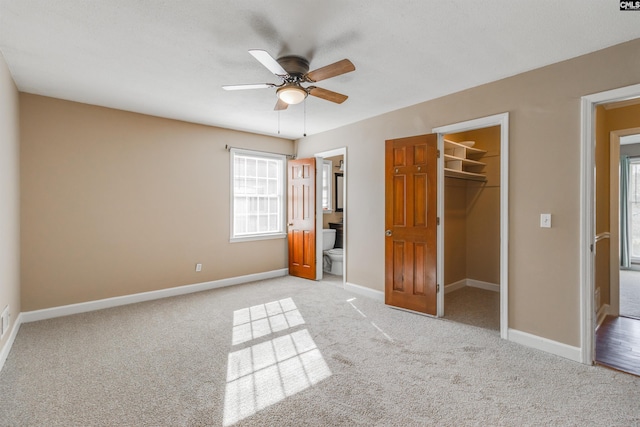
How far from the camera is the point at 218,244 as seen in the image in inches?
194

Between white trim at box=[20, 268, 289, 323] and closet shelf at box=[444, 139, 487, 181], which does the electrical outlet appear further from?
closet shelf at box=[444, 139, 487, 181]

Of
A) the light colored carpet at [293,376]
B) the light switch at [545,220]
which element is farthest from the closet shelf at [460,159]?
the light colored carpet at [293,376]

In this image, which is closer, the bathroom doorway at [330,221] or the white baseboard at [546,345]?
the white baseboard at [546,345]

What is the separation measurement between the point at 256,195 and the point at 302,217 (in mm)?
891

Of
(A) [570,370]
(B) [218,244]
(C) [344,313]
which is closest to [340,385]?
(C) [344,313]

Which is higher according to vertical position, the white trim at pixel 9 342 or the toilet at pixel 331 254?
the toilet at pixel 331 254

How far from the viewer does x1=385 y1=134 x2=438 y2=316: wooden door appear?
357 cm

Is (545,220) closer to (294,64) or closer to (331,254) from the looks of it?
(294,64)

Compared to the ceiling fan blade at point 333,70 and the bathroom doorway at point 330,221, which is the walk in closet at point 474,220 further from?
the ceiling fan blade at point 333,70

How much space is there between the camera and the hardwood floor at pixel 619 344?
8.32 ft

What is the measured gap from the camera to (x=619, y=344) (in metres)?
2.89

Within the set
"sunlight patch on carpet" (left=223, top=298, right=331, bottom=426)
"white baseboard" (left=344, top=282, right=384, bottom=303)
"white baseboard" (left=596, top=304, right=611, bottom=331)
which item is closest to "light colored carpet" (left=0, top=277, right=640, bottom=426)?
"sunlight patch on carpet" (left=223, top=298, right=331, bottom=426)

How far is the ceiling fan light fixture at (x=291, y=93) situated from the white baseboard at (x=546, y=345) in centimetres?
290

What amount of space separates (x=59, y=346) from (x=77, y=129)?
243 cm
